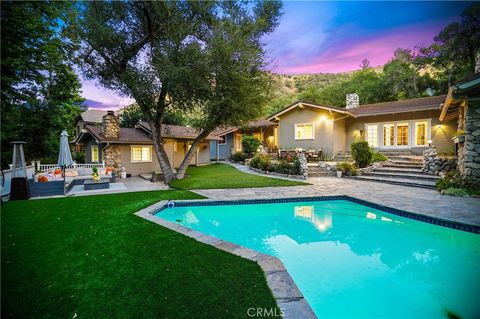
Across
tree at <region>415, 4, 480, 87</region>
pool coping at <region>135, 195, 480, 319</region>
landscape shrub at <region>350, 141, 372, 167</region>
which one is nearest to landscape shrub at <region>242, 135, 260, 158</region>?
landscape shrub at <region>350, 141, 372, 167</region>

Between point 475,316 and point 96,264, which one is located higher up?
point 96,264

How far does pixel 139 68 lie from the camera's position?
11758 millimetres

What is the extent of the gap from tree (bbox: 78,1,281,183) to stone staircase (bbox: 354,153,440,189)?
300 inches

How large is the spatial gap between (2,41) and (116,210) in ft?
17.4

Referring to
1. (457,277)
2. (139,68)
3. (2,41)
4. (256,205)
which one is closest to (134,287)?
A: (2,41)

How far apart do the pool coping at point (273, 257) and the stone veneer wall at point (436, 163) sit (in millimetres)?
5983

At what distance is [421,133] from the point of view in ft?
52.6

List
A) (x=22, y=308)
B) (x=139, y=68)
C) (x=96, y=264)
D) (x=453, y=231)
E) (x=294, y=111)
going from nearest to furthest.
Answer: (x=22, y=308) < (x=96, y=264) < (x=453, y=231) < (x=139, y=68) < (x=294, y=111)

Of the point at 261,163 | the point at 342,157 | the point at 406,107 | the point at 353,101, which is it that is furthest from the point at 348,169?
the point at 353,101

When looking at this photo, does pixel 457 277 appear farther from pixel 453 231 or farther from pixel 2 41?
pixel 2 41

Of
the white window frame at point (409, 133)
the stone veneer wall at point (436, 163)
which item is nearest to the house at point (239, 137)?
the white window frame at point (409, 133)

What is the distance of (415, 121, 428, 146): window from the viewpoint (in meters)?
15.8

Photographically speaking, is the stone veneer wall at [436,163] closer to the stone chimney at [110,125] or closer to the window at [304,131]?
the window at [304,131]

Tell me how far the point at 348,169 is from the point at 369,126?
238 inches
